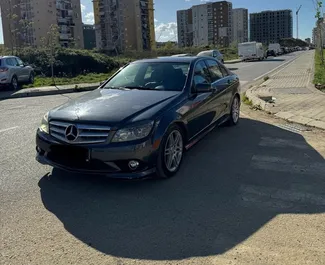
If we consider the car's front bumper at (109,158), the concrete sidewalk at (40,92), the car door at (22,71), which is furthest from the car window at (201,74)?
the car door at (22,71)

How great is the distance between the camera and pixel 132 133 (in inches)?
167

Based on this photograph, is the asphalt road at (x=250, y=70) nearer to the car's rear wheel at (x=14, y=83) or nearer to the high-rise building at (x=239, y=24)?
the car's rear wheel at (x=14, y=83)

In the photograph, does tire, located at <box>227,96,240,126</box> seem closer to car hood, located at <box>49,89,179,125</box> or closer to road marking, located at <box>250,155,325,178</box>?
road marking, located at <box>250,155,325,178</box>

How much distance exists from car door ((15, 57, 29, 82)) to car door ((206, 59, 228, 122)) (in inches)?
Result: 578

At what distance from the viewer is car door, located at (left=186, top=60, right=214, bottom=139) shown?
5332 millimetres

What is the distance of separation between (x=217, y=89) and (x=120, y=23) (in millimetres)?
98274

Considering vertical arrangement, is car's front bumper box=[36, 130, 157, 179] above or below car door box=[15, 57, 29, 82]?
below

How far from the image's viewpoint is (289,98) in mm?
11297

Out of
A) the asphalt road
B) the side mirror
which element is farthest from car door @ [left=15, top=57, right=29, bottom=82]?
the side mirror

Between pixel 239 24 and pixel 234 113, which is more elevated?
pixel 239 24

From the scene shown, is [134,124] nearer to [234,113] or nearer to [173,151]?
[173,151]

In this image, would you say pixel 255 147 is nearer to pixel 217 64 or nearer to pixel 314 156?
pixel 314 156

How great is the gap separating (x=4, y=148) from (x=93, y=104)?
8.13 ft

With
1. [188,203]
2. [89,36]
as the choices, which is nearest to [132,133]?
[188,203]
